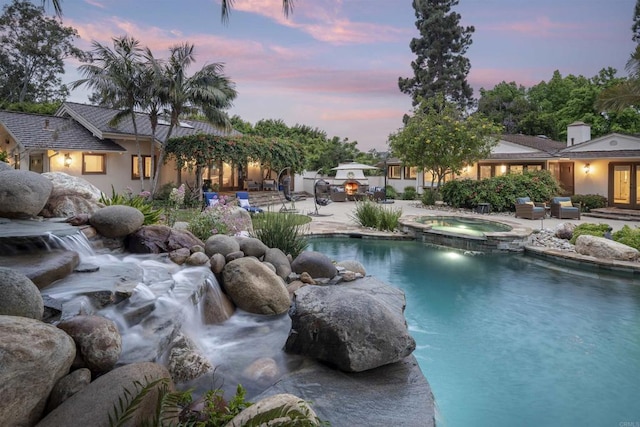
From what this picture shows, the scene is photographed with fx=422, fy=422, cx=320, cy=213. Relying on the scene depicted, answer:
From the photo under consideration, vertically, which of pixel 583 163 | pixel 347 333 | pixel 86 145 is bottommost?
pixel 347 333

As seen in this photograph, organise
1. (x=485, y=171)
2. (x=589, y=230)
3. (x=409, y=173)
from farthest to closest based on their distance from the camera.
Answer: (x=409, y=173), (x=485, y=171), (x=589, y=230)

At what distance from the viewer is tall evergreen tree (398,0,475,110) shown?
37438mm

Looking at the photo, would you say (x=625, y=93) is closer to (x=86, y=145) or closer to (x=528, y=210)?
(x=528, y=210)

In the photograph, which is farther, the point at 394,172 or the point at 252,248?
the point at 394,172

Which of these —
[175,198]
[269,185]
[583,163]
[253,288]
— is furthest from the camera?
[269,185]

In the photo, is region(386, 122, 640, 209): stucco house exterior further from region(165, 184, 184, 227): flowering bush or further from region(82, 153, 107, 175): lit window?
region(165, 184, 184, 227): flowering bush

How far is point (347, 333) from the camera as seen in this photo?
392cm

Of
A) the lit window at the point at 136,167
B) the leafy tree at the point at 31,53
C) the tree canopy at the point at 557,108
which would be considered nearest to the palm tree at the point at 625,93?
the tree canopy at the point at 557,108

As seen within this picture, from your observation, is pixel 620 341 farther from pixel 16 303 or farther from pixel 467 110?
pixel 467 110

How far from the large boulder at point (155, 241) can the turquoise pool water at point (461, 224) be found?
925cm

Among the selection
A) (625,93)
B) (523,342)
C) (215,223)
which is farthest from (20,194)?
(625,93)

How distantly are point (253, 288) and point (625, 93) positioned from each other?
12.1 meters

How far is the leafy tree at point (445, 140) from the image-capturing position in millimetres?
20578

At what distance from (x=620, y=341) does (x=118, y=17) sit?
19.1 m
